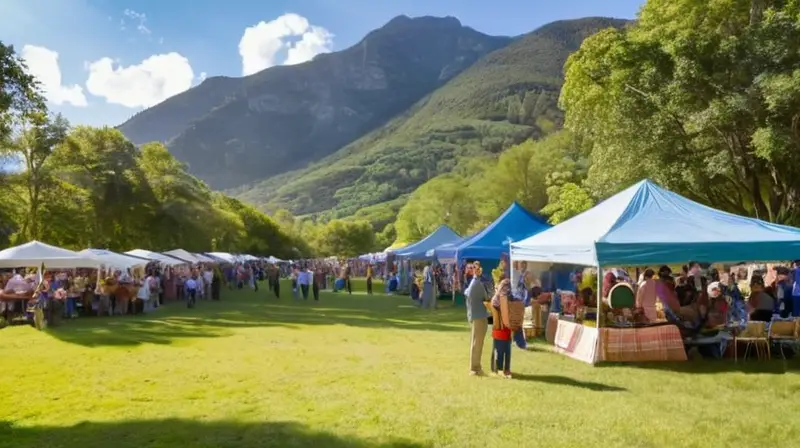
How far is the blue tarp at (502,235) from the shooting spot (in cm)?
2040

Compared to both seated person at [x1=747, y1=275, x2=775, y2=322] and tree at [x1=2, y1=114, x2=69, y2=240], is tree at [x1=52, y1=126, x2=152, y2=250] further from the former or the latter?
seated person at [x1=747, y1=275, x2=775, y2=322]

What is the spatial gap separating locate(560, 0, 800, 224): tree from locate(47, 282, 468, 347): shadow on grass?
9.03 m

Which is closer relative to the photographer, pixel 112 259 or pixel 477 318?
pixel 477 318

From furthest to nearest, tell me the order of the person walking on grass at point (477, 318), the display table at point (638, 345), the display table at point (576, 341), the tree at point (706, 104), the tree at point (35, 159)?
the tree at point (35, 159) < the tree at point (706, 104) < the display table at point (576, 341) < the display table at point (638, 345) < the person walking on grass at point (477, 318)

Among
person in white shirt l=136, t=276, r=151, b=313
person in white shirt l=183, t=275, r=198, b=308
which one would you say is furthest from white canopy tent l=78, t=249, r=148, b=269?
person in white shirt l=183, t=275, r=198, b=308

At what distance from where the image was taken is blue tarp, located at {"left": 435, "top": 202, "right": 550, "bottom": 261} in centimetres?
2040

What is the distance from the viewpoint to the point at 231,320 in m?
18.8

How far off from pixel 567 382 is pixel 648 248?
2836 mm

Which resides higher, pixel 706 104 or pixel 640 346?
pixel 706 104

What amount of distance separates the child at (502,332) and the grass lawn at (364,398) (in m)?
0.25

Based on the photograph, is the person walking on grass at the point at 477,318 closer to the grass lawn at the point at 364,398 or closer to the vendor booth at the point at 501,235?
the grass lawn at the point at 364,398

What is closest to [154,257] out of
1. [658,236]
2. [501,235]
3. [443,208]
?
[501,235]

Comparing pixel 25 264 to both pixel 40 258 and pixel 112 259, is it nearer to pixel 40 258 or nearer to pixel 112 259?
pixel 40 258

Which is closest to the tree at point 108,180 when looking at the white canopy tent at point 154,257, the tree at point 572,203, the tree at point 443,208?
the white canopy tent at point 154,257
